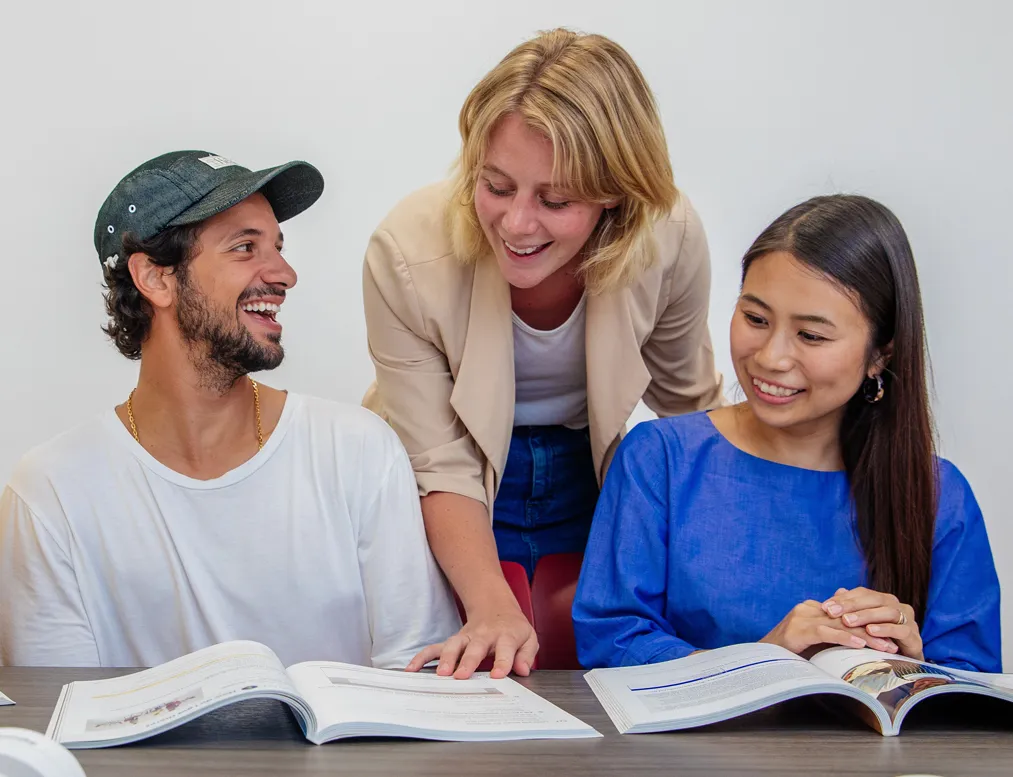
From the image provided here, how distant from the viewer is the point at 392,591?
1737 millimetres

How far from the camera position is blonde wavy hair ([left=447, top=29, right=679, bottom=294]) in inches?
64.6

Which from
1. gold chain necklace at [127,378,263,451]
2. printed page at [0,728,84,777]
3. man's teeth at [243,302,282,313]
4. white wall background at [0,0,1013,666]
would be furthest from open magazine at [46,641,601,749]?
white wall background at [0,0,1013,666]

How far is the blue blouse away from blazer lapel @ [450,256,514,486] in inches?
10.3

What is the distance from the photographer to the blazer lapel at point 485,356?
1.90m

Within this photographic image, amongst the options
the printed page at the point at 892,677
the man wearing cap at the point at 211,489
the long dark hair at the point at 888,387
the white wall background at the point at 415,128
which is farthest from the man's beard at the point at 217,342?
the white wall background at the point at 415,128

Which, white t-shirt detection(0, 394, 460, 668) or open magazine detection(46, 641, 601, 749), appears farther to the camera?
white t-shirt detection(0, 394, 460, 668)

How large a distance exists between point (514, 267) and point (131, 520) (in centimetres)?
65

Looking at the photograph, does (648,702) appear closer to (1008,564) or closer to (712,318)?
(712,318)

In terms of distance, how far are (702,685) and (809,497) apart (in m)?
0.54

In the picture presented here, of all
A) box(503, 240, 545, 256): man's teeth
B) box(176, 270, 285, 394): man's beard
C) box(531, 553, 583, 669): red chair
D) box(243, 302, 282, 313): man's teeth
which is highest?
box(503, 240, 545, 256): man's teeth

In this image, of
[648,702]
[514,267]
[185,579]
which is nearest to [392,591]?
[185,579]

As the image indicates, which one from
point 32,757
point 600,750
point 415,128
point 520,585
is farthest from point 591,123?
point 415,128

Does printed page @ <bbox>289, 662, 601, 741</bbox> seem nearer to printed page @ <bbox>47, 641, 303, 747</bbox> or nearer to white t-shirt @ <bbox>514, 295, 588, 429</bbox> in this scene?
printed page @ <bbox>47, 641, 303, 747</bbox>

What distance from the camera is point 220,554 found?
1.72 metres
